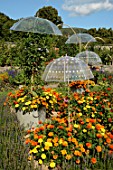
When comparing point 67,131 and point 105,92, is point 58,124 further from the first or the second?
point 105,92

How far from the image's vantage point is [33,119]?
193 inches

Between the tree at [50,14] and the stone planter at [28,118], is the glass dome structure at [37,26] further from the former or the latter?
the tree at [50,14]

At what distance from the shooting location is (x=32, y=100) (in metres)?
4.92

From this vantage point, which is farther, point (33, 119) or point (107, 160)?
point (33, 119)

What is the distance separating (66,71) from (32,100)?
105cm

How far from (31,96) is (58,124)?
1211 millimetres

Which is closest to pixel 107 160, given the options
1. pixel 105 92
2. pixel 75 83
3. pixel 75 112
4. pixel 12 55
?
pixel 75 112

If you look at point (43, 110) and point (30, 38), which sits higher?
point (30, 38)

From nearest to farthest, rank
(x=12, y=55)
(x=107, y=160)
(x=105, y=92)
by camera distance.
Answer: (x=107, y=160), (x=105, y=92), (x=12, y=55)

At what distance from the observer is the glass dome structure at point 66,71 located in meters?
4.14

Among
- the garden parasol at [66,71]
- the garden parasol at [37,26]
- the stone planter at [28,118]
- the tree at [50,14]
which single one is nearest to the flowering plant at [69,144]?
the garden parasol at [66,71]

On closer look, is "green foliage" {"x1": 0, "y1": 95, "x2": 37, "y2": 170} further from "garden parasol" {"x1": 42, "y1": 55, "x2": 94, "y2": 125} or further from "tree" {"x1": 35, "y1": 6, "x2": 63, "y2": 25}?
"tree" {"x1": 35, "y1": 6, "x2": 63, "y2": 25}

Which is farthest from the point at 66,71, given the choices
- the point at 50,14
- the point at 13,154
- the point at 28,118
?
the point at 50,14

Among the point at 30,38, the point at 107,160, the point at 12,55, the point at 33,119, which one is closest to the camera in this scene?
the point at 107,160
